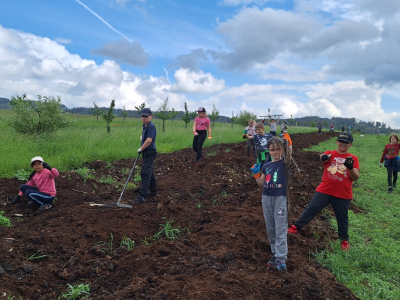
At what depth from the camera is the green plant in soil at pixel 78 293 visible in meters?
2.94

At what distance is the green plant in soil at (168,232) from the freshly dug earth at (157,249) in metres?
0.05

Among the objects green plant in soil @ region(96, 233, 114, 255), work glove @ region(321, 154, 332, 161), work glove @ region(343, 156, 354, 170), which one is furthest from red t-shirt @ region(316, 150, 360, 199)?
green plant in soil @ region(96, 233, 114, 255)

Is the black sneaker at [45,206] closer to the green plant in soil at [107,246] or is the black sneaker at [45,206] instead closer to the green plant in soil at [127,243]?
the green plant in soil at [107,246]

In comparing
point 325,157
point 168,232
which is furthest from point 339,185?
point 168,232

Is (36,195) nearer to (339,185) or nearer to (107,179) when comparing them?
(107,179)

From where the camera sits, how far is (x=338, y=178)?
4.09 m

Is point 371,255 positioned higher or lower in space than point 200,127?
lower

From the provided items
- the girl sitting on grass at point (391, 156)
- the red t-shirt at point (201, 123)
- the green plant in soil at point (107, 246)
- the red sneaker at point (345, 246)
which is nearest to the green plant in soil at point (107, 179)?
the red t-shirt at point (201, 123)

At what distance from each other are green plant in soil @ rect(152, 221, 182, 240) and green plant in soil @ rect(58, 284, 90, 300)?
1457 millimetres

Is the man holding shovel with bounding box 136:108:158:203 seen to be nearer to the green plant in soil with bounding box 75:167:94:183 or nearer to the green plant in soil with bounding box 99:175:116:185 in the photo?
the green plant in soil with bounding box 99:175:116:185

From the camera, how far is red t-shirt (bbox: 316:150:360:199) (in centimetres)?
Result: 406

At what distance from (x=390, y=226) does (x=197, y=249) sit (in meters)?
3.75

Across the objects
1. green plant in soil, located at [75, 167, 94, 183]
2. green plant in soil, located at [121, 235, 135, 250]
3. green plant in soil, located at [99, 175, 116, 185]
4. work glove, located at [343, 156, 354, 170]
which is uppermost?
work glove, located at [343, 156, 354, 170]

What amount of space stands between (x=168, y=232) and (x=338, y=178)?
2.52m
